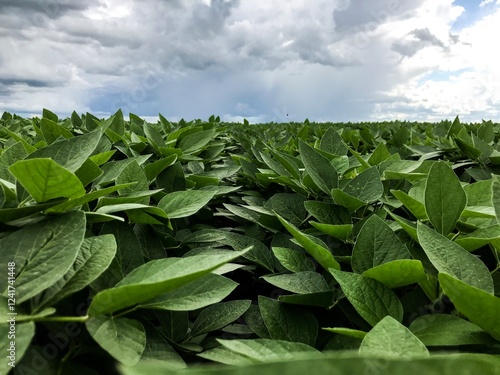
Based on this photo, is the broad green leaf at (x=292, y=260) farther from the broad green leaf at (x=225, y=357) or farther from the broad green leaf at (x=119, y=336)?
the broad green leaf at (x=119, y=336)

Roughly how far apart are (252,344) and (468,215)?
0.86 meters

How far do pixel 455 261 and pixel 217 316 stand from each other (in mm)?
582

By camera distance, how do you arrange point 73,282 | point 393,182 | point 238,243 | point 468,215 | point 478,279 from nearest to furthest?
point 73,282
point 478,279
point 468,215
point 238,243
point 393,182

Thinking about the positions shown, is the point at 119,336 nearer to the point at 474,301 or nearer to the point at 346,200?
the point at 474,301

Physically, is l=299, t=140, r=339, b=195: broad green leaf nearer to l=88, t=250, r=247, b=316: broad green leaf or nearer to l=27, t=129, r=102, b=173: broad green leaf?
l=27, t=129, r=102, b=173: broad green leaf

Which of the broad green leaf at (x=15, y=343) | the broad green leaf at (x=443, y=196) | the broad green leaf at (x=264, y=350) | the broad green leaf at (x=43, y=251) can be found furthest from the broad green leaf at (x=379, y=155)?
the broad green leaf at (x=15, y=343)

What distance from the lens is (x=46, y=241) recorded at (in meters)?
0.83

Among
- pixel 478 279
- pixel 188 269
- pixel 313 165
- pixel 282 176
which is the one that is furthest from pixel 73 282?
pixel 282 176

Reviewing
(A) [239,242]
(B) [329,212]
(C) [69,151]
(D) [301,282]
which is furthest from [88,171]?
(B) [329,212]

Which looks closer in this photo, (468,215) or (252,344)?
(252,344)

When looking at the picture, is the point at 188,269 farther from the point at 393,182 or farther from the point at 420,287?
the point at 393,182

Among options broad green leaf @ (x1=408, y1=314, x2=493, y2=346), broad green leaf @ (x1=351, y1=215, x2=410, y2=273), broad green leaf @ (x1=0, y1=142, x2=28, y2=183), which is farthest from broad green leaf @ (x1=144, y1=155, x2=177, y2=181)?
broad green leaf @ (x1=408, y1=314, x2=493, y2=346)

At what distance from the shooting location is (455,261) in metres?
0.92

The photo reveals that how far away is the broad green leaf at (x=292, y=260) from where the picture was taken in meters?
1.24
